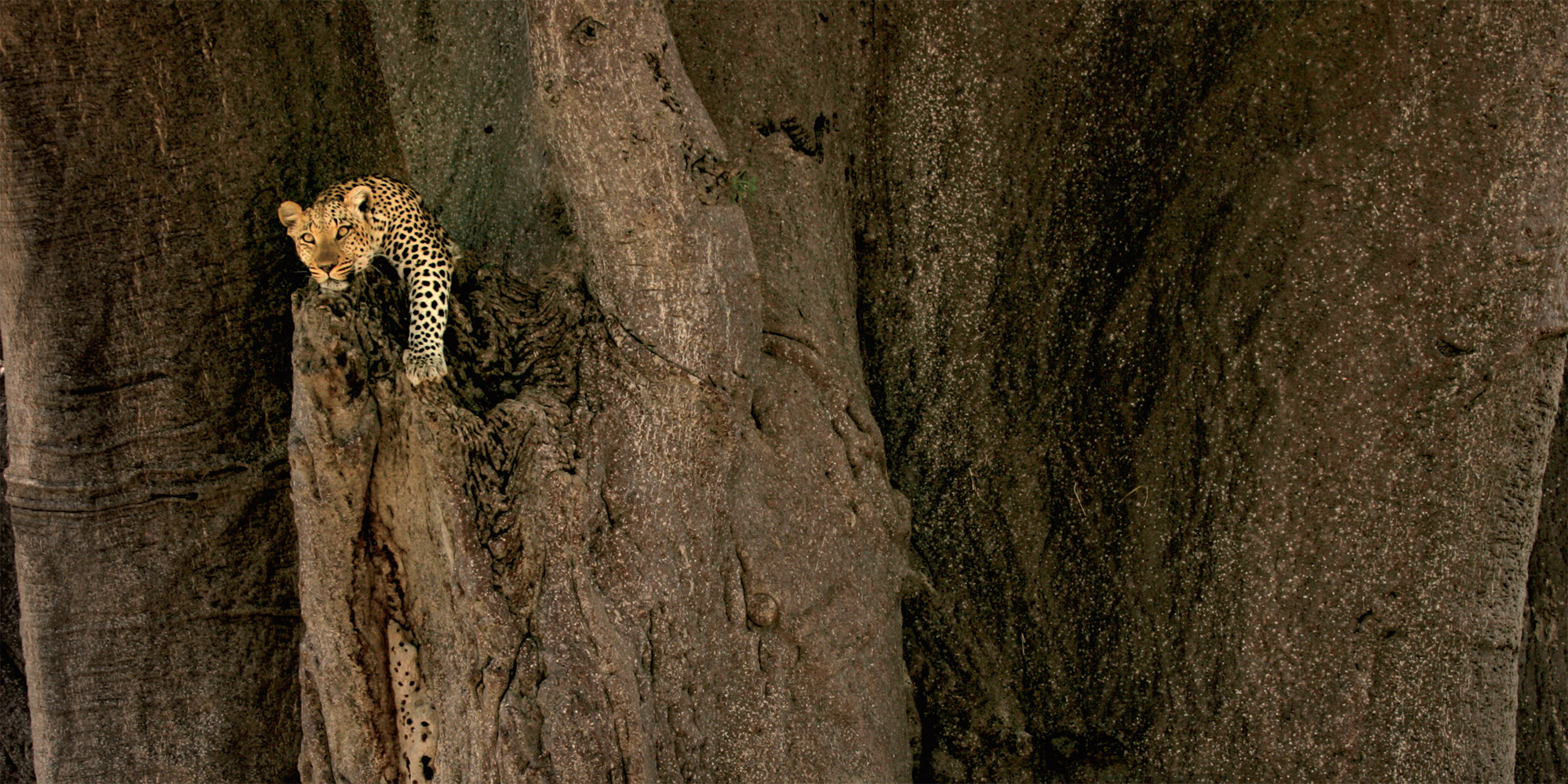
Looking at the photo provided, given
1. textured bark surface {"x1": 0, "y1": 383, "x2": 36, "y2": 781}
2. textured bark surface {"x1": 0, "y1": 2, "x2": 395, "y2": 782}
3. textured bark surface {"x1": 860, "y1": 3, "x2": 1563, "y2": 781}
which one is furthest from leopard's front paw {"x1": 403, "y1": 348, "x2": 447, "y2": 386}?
textured bark surface {"x1": 0, "y1": 383, "x2": 36, "y2": 781}

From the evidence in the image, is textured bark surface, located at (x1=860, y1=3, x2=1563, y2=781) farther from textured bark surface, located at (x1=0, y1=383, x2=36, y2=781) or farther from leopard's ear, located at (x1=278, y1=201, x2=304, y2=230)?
textured bark surface, located at (x1=0, y1=383, x2=36, y2=781)

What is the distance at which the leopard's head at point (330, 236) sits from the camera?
2.57 m

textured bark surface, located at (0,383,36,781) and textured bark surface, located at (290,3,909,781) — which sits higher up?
textured bark surface, located at (290,3,909,781)

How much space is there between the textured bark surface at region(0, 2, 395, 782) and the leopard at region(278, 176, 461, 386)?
0.57 meters

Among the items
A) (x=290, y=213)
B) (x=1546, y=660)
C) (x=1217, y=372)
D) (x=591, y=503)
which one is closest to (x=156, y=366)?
(x=290, y=213)

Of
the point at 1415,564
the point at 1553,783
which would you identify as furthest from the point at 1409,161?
the point at 1553,783

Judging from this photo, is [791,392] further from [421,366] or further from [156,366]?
[156,366]

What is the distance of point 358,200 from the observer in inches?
104

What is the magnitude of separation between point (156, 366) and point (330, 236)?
852 millimetres

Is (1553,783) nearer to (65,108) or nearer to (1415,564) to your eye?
(1415,564)

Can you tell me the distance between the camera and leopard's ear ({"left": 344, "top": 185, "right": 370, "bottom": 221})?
2.62 meters

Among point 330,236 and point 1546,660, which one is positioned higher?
point 330,236

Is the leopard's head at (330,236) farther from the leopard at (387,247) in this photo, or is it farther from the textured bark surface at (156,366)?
the textured bark surface at (156,366)

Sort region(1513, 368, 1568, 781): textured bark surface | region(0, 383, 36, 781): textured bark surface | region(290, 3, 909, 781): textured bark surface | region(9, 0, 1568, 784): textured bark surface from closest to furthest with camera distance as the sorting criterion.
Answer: region(290, 3, 909, 781): textured bark surface, region(9, 0, 1568, 784): textured bark surface, region(1513, 368, 1568, 781): textured bark surface, region(0, 383, 36, 781): textured bark surface
